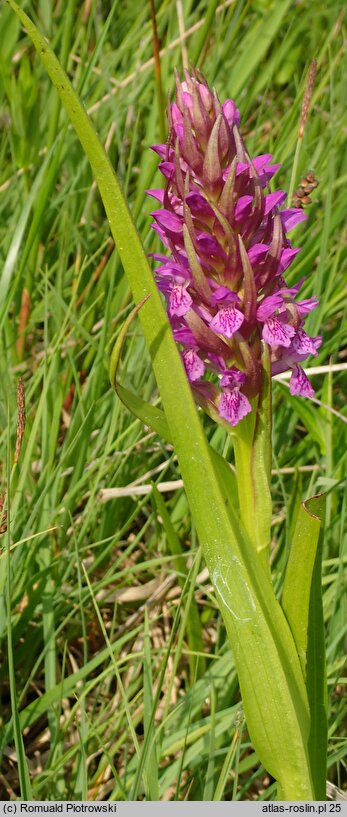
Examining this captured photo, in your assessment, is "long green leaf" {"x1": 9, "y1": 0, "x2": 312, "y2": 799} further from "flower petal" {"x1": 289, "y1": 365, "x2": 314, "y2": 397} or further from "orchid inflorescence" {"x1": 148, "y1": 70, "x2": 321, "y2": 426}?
"flower petal" {"x1": 289, "y1": 365, "x2": 314, "y2": 397}

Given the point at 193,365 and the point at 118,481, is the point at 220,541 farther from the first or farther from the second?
the point at 118,481

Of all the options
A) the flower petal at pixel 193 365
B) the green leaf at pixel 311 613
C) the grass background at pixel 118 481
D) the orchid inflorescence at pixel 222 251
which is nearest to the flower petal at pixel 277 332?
the orchid inflorescence at pixel 222 251

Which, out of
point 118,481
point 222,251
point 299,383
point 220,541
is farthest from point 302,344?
point 118,481

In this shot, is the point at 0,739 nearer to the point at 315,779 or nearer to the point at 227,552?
the point at 315,779

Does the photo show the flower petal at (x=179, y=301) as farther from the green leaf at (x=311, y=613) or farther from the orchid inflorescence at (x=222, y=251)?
the green leaf at (x=311, y=613)

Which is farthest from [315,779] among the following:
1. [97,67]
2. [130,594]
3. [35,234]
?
[97,67]

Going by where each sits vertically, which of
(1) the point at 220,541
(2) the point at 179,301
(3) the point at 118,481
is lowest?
(3) the point at 118,481
